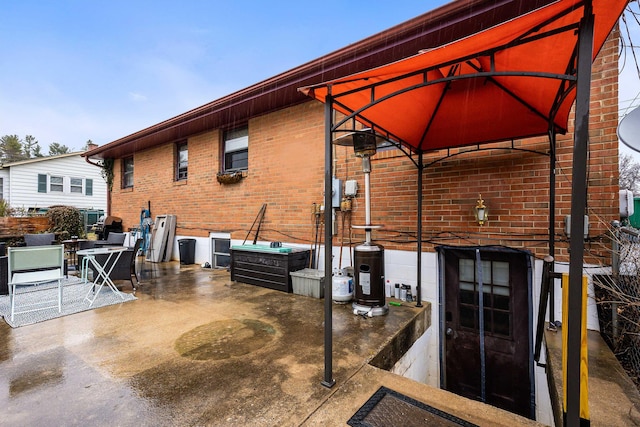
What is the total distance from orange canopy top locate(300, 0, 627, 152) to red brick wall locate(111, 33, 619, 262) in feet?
1.43

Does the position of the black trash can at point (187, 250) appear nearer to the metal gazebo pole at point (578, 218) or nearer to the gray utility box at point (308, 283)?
the gray utility box at point (308, 283)

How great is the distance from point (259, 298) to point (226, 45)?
30.0 feet

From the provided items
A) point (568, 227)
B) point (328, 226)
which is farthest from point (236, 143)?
point (568, 227)

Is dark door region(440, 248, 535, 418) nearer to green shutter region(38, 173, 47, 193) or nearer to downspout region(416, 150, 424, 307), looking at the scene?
downspout region(416, 150, 424, 307)

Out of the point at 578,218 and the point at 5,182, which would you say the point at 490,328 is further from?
the point at 5,182

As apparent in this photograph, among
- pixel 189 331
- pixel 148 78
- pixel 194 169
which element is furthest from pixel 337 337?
pixel 148 78

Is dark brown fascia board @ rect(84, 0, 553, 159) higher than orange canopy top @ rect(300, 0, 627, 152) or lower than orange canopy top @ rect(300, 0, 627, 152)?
higher

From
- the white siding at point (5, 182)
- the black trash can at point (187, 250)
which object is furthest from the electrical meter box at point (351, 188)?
the white siding at point (5, 182)

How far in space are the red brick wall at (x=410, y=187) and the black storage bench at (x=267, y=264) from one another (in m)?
0.66

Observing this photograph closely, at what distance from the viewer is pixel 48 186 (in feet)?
47.6

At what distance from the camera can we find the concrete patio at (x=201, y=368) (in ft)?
6.08

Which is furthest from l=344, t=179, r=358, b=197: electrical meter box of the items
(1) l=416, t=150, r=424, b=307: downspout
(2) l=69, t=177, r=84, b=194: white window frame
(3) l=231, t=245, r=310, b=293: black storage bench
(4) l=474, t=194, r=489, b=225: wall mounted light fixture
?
(2) l=69, t=177, r=84, b=194: white window frame

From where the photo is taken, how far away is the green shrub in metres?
9.91

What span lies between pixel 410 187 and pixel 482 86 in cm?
185
